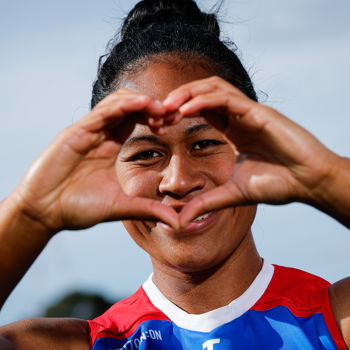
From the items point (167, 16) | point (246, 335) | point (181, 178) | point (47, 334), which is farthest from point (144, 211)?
point (167, 16)

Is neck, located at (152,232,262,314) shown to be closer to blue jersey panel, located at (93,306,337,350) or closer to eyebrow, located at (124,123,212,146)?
blue jersey panel, located at (93,306,337,350)

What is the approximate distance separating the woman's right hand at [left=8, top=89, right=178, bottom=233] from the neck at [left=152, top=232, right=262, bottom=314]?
2.93ft

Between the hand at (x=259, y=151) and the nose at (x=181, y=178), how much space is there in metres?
0.44

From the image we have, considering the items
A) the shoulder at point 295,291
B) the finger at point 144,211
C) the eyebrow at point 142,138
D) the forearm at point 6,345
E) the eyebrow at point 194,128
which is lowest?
the forearm at point 6,345

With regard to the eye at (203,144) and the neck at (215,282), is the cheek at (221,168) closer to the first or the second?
the eye at (203,144)

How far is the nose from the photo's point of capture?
2.93m

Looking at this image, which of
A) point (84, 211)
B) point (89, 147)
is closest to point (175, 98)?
point (89, 147)

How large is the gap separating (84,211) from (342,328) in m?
1.36

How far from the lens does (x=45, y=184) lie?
99.7 inches

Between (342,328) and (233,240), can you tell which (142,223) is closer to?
(233,240)

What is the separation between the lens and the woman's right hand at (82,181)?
8.16ft

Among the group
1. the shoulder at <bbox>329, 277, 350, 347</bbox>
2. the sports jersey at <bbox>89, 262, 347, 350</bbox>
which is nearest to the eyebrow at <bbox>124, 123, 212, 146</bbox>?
the sports jersey at <bbox>89, 262, 347, 350</bbox>

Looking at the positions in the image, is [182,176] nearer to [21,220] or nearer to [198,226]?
[198,226]

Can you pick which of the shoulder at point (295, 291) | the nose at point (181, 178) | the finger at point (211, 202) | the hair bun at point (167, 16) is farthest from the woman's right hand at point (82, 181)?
the hair bun at point (167, 16)
